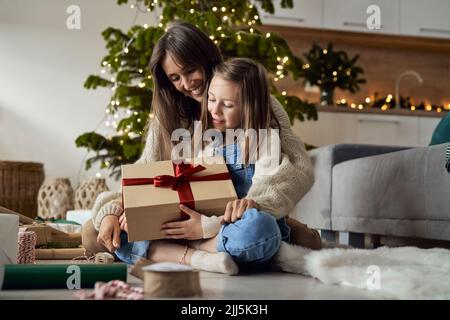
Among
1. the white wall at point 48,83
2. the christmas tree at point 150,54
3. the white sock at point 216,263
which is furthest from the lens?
the white wall at point 48,83

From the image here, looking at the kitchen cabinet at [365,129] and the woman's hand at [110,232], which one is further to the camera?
the kitchen cabinet at [365,129]

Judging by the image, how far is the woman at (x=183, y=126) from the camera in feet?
4.71

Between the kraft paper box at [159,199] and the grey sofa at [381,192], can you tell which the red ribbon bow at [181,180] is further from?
the grey sofa at [381,192]

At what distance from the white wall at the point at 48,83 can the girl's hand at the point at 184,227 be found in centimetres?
275

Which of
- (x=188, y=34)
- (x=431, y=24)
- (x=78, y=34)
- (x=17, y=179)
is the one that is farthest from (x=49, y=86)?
(x=431, y=24)

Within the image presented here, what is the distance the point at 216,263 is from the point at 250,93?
1.50ft

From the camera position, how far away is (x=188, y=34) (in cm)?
171

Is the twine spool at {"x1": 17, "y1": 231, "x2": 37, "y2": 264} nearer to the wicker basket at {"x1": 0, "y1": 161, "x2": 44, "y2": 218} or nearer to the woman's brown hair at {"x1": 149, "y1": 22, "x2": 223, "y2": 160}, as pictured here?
the woman's brown hair at {"x1": 149, "y1": 22, "x2": 223, "y2": 160}

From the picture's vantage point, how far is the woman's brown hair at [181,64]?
170 centimetres

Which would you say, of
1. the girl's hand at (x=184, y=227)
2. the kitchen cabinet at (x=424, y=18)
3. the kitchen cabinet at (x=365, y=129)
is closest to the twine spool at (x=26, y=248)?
the girl's hand at (x=184, y=227)

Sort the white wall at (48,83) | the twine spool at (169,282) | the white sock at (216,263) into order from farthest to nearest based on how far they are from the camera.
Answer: the white wall at (48,83) → the white sock at (216,263) → the twine spool at (169,282)

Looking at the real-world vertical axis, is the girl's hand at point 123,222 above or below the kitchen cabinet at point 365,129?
below

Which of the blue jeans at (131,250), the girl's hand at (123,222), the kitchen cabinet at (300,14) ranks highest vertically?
the kitchen cabinet at (300,14)

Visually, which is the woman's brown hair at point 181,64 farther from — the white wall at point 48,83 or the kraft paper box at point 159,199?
the white wall at point 48,83
